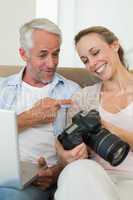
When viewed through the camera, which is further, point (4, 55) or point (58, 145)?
point (4, 55)

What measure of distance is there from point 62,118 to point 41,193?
14.0 inches

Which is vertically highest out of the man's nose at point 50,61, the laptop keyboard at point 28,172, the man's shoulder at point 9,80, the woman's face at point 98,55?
the woman's face at point 98,55

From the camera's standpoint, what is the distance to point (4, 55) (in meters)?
2.53

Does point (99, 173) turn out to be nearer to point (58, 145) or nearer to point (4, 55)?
point (58, 145)

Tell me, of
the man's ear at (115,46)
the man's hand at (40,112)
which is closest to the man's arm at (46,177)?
the man's hand at (40,112)

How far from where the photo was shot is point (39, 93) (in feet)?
5.04

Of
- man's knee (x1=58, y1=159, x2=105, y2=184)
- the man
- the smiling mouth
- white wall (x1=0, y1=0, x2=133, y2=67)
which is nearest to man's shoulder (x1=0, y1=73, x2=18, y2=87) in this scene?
the man

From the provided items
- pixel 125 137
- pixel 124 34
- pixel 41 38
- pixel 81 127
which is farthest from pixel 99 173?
pixel 124 34

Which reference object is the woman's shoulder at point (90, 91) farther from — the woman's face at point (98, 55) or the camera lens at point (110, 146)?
the camera lens at point (110, 146)

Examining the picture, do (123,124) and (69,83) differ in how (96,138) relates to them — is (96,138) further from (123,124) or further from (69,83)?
(69,83)

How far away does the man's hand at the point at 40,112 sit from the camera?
1.42m

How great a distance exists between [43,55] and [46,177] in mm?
500

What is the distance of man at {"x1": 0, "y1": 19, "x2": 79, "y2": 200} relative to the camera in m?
1.44

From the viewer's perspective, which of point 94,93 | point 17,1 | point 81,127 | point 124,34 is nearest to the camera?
point 81,127
